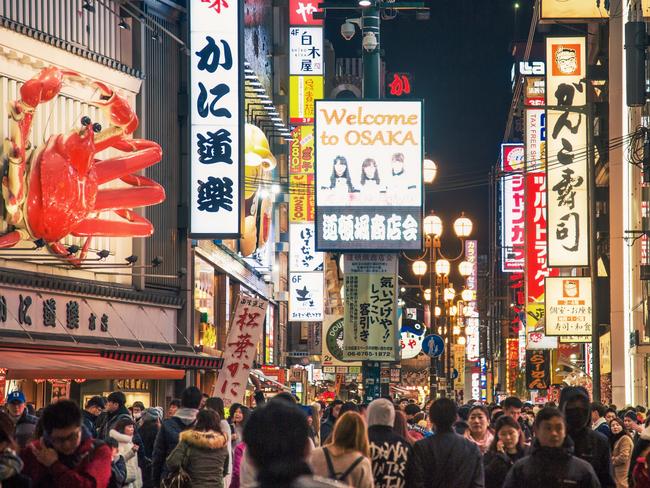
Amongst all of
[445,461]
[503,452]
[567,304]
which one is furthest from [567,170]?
[445,461]

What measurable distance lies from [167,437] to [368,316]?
952 centimetres

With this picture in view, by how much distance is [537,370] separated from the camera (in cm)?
5353

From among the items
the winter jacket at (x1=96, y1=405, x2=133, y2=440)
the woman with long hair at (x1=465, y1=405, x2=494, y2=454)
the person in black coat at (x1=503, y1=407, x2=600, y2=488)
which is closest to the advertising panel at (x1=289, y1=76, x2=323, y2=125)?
the winter jacket at (x1=96, y1=405, x2=133, y2=440)

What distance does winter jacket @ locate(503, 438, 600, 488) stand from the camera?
8836 mm

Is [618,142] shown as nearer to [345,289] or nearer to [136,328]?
[136,328]

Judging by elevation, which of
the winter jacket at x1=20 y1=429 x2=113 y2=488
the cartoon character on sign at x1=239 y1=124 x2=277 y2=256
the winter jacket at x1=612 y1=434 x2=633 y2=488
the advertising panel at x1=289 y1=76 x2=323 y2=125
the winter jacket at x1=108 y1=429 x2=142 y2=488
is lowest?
the winter jacket at x1=612 y1=434 x2=633 y2=488

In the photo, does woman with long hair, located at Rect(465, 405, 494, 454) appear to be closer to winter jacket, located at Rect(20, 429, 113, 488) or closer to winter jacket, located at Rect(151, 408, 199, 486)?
winter jacket, located at Rect(151, 408, 199, 486)

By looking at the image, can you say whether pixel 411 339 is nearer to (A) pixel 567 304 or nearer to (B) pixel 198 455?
(A) pixel 567 304

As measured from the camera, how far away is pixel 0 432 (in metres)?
7.57

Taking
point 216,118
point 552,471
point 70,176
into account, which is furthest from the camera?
point 216,118

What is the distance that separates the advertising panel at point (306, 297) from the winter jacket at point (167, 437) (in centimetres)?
3842

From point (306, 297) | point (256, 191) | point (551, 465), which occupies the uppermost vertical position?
point (256, 191)

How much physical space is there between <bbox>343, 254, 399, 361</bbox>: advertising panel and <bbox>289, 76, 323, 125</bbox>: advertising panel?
3090cm

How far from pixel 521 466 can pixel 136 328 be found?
83.3 feet
